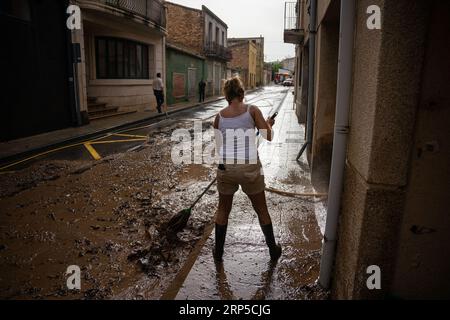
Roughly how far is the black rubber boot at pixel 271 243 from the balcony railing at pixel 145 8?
13315 mm

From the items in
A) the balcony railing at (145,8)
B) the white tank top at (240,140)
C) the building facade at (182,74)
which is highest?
the balcony railing at (145,8)

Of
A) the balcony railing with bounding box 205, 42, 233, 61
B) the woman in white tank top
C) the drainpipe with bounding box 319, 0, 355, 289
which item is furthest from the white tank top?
the balcony railing with bounding box 205, 42, 233, 61

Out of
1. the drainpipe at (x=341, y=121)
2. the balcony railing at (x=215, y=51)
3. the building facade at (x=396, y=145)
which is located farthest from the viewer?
the balcony railing at (x=215, y=51)

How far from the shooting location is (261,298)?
2779 mm

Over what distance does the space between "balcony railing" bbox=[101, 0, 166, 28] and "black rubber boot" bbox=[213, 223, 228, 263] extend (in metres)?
13.1

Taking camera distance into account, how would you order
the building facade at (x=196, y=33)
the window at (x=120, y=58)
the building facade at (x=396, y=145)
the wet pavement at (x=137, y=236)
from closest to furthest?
the building facade at (x=396, y=145) → the wet pavement at (x=137, y=236) → the window at (x=120, y=58) → the building facade at (x=196, y=33)

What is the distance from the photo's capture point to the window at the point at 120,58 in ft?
51.2

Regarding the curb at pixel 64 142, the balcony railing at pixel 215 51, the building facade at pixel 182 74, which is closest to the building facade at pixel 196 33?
the balcony railing at pixel 215 51

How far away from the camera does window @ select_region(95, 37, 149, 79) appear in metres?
15.6

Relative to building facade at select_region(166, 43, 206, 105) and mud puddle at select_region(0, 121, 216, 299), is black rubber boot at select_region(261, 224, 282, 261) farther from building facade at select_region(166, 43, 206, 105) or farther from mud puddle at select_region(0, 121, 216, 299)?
building facade at select_region(166, 43, 206, 105)

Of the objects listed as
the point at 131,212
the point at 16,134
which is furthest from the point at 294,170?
the point at 16,134

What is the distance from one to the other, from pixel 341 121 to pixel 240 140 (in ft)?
3.16

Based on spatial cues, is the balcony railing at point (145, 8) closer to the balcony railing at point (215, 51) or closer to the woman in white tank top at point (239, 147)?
the woman in white tank top at point (239, 147)

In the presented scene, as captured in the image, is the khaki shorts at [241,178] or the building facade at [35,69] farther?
the building facade at [35,69]
